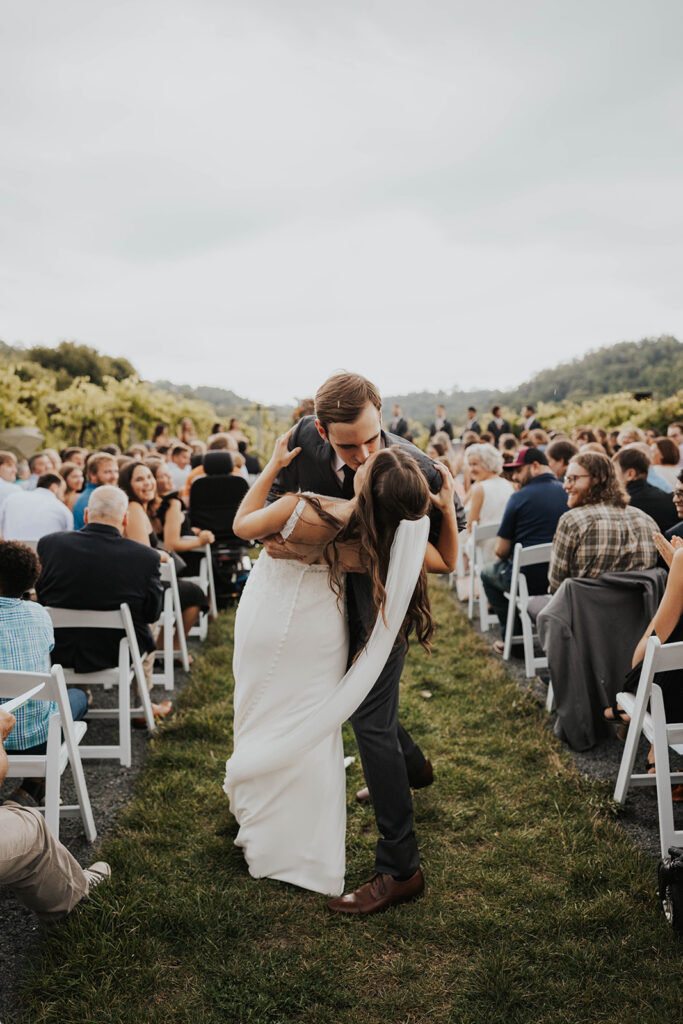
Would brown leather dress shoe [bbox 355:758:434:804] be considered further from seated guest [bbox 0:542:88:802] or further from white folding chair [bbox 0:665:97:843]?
Answer: seated guest [bbox 0:542:88:802]

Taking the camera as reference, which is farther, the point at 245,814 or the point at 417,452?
the point at 245,814

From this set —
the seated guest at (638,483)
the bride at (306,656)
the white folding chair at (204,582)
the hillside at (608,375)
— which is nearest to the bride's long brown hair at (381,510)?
the bride at (306,656)

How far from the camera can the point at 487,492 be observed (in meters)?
6.39

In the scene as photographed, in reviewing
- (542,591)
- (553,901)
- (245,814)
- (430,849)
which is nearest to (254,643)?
(245,814)

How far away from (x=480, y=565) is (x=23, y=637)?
420 cm

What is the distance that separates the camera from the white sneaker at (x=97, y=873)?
9.13 ft

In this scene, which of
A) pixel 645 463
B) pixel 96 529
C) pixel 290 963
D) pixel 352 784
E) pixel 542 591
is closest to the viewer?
pixel 290 963

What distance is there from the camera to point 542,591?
5.42m

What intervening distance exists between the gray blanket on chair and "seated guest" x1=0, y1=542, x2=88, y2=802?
8.81 feet

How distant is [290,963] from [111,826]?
1303 millimetres

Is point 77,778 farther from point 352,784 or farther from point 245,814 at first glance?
point 352,784

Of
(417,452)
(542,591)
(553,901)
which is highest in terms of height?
(417,452)

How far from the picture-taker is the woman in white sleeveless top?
6387 millimetres

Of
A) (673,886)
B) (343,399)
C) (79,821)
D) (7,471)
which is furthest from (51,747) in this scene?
(7,471)
